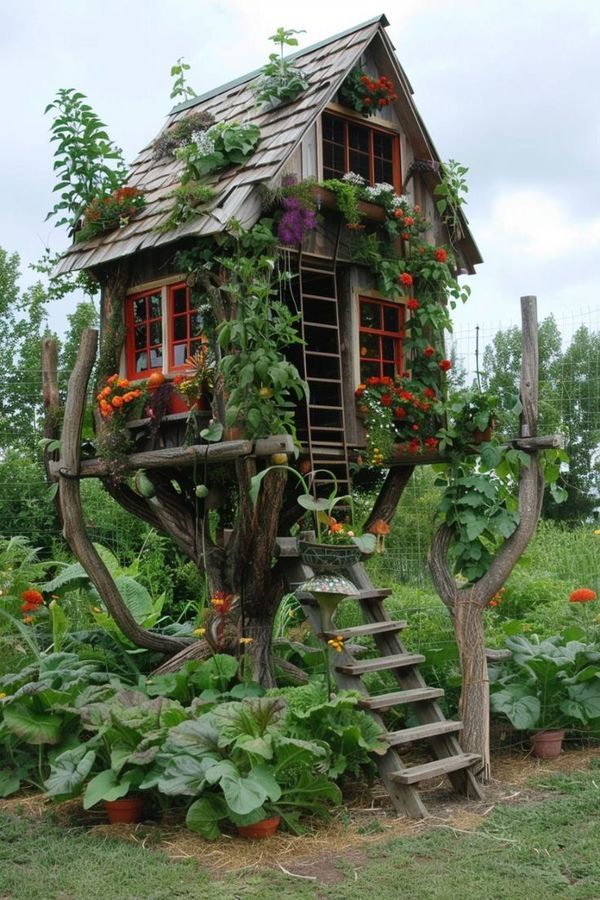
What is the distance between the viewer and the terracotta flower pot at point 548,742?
713 centimetres

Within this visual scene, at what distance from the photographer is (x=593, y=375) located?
1061 centimetres

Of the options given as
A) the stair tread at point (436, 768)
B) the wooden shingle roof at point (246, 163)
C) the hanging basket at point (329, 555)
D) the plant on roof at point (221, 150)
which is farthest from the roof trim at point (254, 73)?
the stair tread at point (436, 768)

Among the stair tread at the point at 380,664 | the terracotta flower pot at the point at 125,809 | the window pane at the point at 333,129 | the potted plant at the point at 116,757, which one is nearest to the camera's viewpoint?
the potted plant at the point at 116,757

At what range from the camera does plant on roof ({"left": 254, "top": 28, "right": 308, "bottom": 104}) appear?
25.1ft

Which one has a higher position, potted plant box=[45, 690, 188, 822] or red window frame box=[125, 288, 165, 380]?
red window frame box=[125, 288, 165, 380]

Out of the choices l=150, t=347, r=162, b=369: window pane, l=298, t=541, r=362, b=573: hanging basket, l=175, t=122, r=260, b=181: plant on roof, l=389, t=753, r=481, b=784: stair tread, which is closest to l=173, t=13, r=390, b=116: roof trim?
l=175, t=122, r=260, b=181: plant on roof

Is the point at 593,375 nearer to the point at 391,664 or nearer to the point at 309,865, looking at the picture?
the point at 391,664

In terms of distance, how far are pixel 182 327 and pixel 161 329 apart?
0.23m

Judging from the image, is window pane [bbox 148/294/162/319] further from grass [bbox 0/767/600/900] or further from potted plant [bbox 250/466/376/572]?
grass [bbox 0/767/600/900]

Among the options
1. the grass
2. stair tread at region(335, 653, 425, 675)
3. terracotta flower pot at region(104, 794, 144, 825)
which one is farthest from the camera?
stair tread at region(335, 653, 425, 675)

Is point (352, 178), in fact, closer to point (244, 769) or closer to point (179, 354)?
point (179, 354)

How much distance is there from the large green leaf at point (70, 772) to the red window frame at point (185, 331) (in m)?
2.85

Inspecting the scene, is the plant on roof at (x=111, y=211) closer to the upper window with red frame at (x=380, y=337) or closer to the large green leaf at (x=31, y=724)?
the upper window with red frame at (x=380, y=337)

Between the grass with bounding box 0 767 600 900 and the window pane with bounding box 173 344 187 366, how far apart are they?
3.36 m
